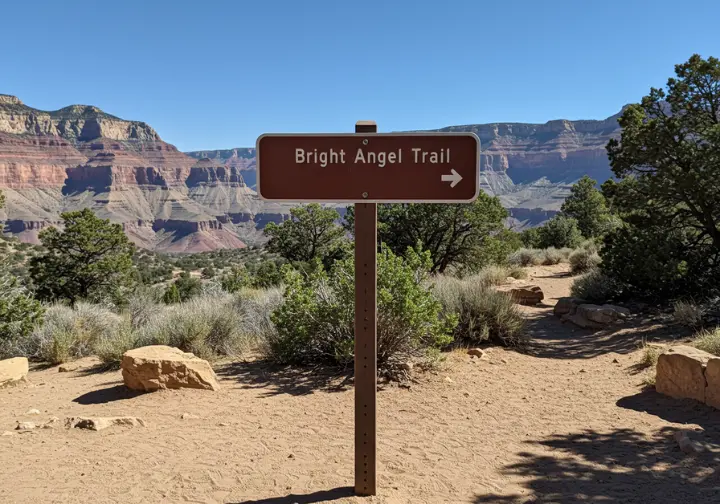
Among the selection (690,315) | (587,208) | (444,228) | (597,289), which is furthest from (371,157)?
(587,208)

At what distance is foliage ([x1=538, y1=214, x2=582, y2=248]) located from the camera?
2561 cm

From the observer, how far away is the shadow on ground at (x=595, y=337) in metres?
8.25

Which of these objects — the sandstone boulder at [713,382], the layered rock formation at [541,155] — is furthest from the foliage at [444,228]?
the layered rock formation at [541,155]

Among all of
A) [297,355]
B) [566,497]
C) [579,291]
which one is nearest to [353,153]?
[566,497]

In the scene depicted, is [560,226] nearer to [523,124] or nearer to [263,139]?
[263,139]

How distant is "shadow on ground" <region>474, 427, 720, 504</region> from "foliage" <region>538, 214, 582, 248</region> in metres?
22.4

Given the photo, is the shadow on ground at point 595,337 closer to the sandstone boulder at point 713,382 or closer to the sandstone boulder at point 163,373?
the sandstone boulder at point 713,382

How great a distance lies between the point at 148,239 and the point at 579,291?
11758 cm

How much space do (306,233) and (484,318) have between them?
944 cm

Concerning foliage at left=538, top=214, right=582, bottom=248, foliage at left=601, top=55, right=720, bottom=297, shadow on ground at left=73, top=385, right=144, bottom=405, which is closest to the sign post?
shadow on ground at left=73, top=385, right=144, bottom=405

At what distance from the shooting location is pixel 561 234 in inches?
1014

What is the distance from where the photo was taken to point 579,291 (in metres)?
12.6

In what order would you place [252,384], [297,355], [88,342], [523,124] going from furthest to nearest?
1. [523,124]
2. [88,342]
3. [297,355]
4. [252,384]

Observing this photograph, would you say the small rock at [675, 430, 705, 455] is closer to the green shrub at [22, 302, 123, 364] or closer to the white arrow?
the white arrow
